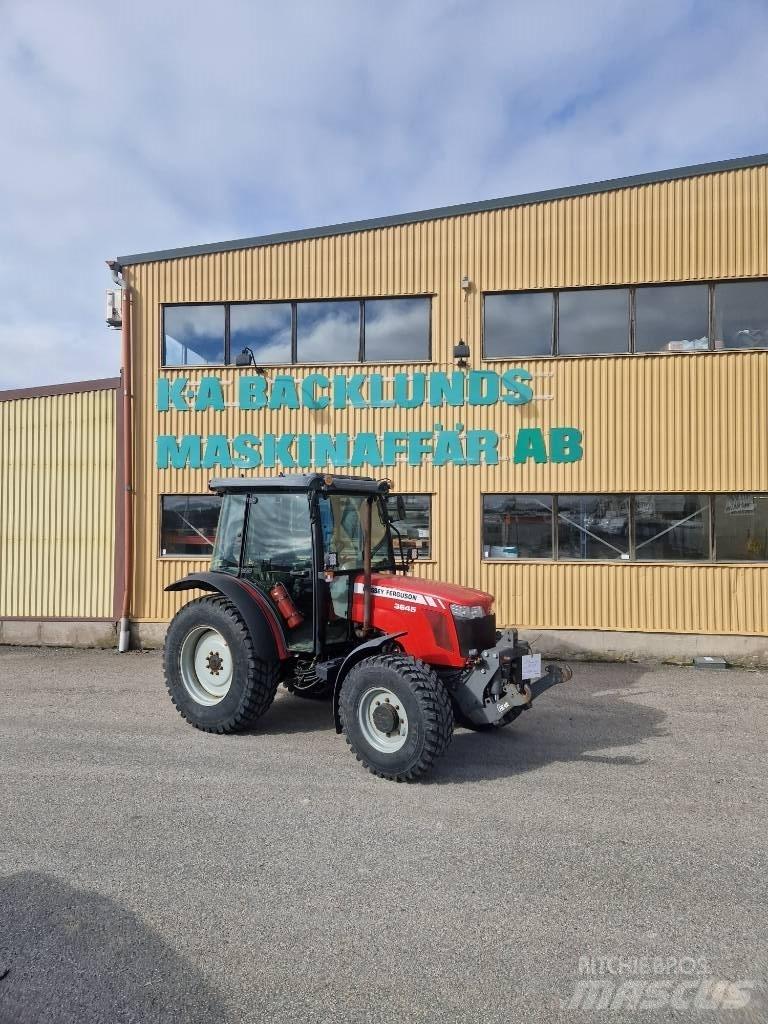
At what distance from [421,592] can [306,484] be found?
4.87 feet

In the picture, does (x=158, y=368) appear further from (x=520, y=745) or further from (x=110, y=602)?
(x=520, y=745)

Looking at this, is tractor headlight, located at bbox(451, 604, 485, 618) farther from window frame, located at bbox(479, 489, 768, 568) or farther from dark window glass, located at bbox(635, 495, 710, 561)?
dark window glass, located at bbox(635, 495, 710, 561)

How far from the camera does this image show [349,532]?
22.4 ft

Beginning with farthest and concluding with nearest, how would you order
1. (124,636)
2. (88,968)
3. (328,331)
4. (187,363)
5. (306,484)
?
1. (187,363)
2. (328,331)
3. (124,636)
4. (306,484)
5. (88,968)

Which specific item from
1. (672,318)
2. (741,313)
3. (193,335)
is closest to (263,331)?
Result: (193,335)

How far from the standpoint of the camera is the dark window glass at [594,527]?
10898mm

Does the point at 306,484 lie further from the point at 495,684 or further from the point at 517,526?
the point at 517,526

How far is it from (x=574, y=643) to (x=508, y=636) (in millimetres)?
5046

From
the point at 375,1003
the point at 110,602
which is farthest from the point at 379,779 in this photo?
the point at 110,602

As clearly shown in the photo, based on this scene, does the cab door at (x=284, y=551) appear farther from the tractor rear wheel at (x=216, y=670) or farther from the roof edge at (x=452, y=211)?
the roof edge at (x=452, y=211)

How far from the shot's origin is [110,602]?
468 inches

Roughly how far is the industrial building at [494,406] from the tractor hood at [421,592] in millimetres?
3703

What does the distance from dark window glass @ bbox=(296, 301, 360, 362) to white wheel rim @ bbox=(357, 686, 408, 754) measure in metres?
7.23

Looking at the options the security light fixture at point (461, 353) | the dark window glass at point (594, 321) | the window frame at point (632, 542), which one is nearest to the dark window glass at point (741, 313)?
the dark window glass at point (594, 321)
